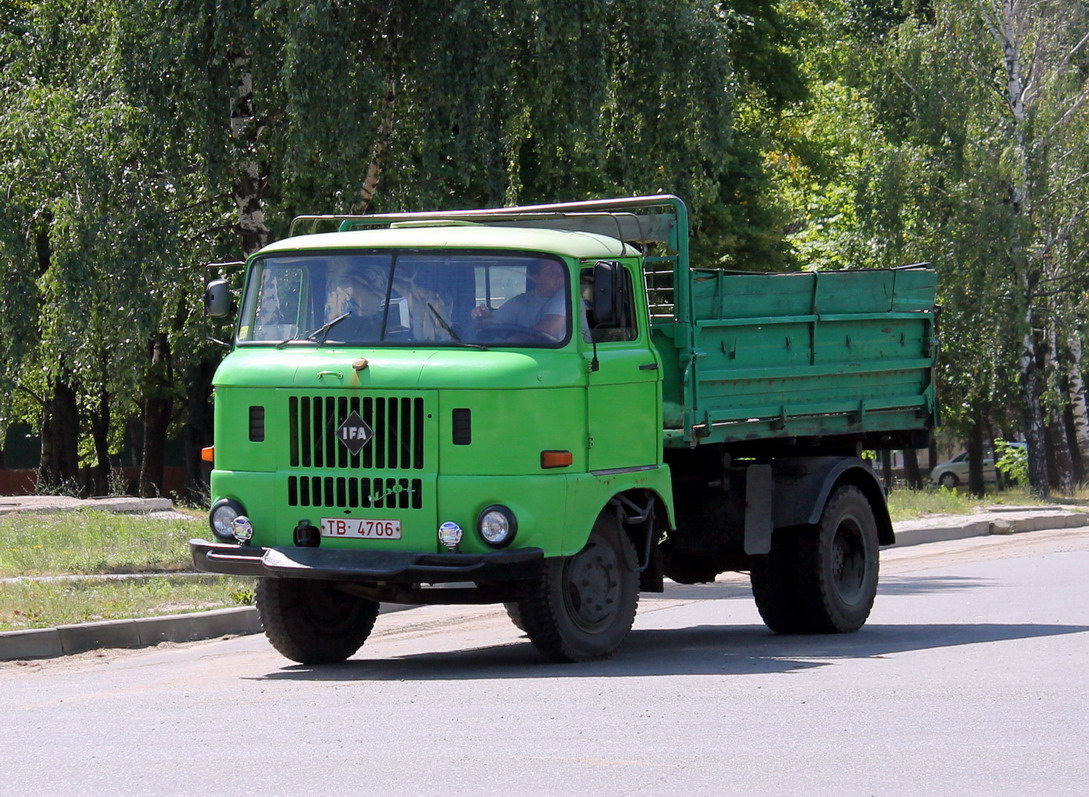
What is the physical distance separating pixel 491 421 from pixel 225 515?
5.77ft

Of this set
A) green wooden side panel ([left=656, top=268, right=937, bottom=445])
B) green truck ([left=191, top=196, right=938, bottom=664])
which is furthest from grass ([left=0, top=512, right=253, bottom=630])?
green wooden side panel ([left=656, top=268, right=937, bottom=445])

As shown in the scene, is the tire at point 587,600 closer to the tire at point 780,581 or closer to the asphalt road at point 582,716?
the asphalt road at point 582,716

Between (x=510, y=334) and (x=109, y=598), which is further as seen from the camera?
(x=109, y=598)

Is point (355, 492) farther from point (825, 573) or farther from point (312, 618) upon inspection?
point (825, 573)

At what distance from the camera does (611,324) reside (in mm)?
9688

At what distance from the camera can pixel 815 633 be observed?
11.7m

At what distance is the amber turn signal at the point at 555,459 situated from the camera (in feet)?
29.9

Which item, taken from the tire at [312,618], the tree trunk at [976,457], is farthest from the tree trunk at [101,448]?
the tire at [312,618]

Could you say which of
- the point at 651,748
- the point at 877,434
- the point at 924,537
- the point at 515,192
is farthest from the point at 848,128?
the point at 651,748

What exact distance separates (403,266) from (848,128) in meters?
30.3

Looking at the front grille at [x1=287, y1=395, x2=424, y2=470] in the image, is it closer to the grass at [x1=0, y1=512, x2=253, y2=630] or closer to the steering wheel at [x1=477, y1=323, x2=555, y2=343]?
the steering wheel at [x1=477, y1=323, x2=555, y2=343]

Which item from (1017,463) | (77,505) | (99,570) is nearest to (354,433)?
(99,570)

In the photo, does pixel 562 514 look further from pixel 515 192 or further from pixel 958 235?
pixel 958 235

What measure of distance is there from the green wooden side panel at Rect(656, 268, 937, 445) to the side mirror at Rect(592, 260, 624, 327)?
94 centimetres
